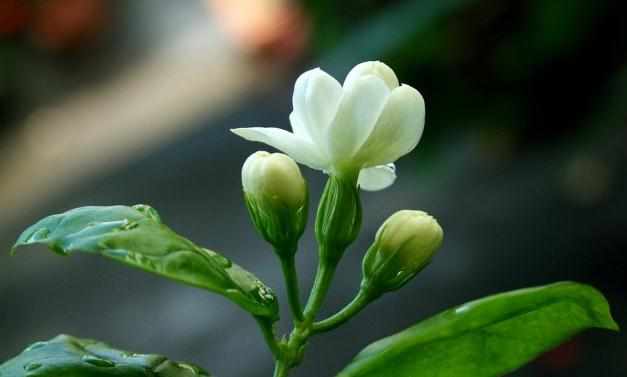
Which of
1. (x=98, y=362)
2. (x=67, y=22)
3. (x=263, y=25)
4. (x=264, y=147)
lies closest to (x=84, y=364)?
(x=98, y=362)

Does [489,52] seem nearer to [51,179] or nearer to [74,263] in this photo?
[74,263]

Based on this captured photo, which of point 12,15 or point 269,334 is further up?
point 12,15

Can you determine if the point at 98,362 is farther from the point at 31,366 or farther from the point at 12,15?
the point at 12,15

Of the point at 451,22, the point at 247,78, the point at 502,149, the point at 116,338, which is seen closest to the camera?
the point at 451,22

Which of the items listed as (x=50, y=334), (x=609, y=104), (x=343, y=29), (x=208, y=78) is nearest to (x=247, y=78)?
(x=208, y=78)

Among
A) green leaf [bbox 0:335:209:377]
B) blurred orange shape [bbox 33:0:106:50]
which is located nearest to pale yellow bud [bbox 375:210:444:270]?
green leaf [bbox 0:335:209:377]

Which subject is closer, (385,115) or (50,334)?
(385,115)

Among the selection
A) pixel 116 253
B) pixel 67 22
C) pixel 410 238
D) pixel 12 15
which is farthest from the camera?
pixel 67 22

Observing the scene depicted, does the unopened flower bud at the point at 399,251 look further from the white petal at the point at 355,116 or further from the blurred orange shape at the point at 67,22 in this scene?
the blurred orange shape at the point at 67,22
